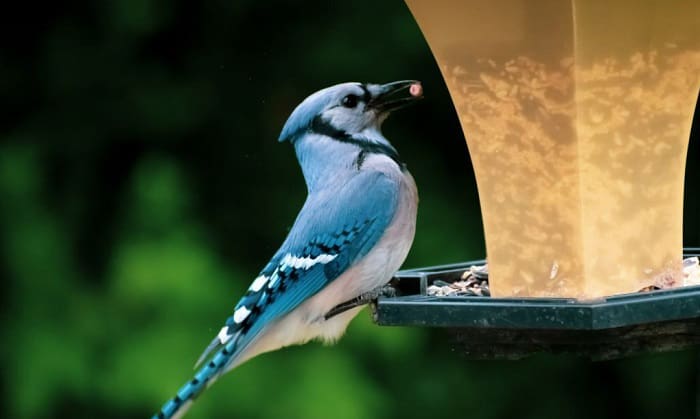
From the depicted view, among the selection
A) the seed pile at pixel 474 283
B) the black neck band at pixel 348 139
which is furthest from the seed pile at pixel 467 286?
the black neck band at pixel 348 139

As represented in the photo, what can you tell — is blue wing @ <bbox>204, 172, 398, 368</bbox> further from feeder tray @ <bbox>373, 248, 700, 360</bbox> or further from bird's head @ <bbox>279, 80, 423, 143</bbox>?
feeder tray @ <bbox>373, 248, 700, 360</bbox>

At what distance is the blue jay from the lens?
295 cm

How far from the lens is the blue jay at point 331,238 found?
2947 millimetres

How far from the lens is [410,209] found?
3.05 meters

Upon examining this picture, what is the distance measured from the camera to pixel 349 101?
3205 millimetres

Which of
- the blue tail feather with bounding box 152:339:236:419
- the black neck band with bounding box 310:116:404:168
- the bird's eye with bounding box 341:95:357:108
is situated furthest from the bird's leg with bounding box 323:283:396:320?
the bird's eye with bounding box 341:95:357:108

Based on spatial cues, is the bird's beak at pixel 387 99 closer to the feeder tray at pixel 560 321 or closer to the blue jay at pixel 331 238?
the blue jay at pixel 331 238

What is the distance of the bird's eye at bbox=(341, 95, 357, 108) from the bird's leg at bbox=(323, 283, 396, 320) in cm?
56

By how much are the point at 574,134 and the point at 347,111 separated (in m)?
1.03

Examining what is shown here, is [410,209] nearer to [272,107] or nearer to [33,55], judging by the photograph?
[272,107]

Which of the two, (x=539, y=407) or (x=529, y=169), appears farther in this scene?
(x=539, y=407)

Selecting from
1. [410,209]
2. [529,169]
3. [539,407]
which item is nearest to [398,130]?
[539,407]

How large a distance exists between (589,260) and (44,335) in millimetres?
2442

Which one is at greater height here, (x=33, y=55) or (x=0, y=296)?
(x=33, y=55)
